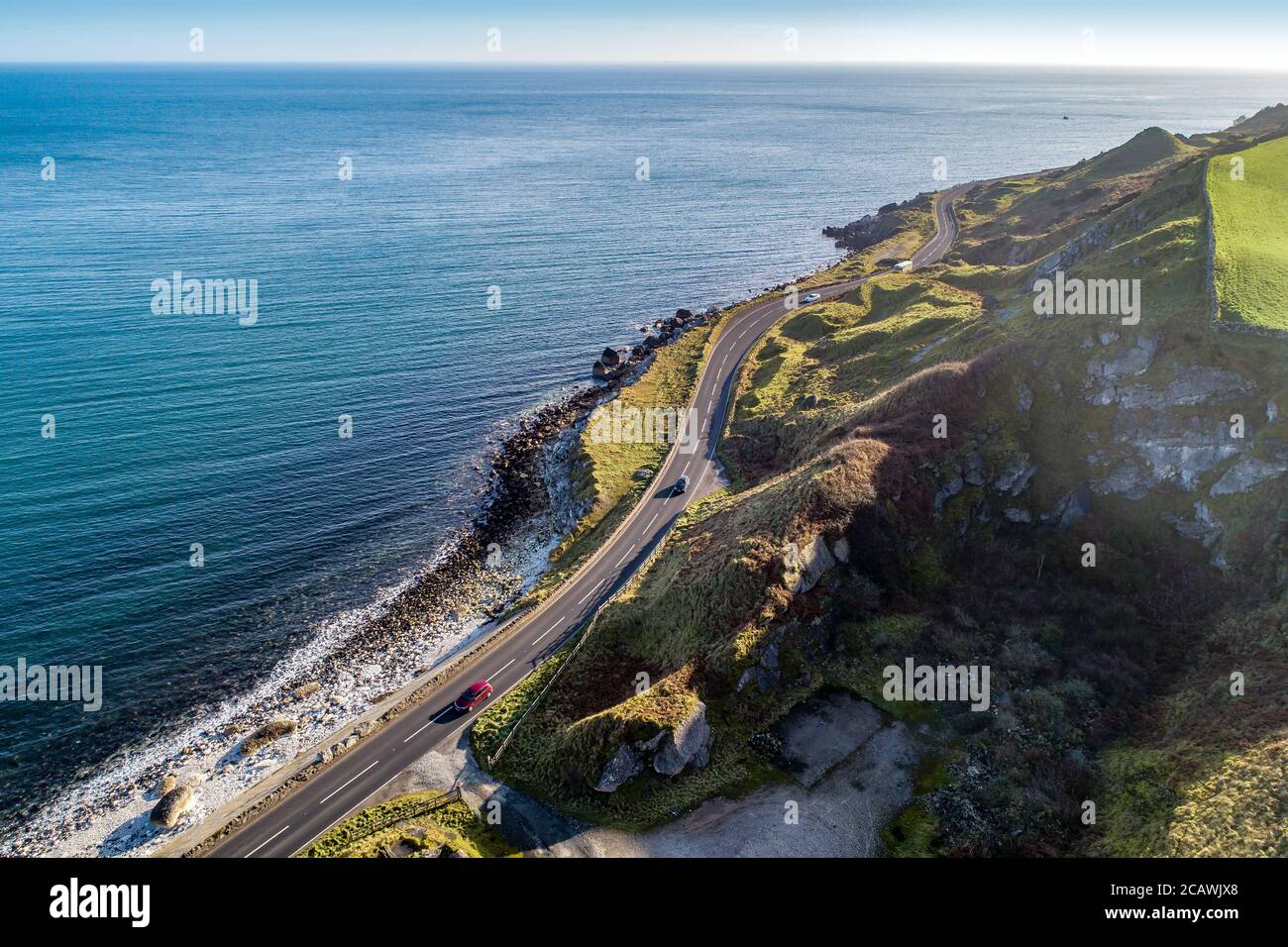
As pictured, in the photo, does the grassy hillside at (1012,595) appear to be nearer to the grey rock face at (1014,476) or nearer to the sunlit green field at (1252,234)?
the grey rock face at (1014,476)

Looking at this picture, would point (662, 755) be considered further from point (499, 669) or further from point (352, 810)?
point (352, 810)

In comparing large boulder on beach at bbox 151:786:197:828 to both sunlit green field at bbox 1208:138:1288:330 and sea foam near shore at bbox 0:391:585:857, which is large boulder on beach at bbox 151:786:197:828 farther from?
sunlit green field at bbox 1208:138:1288:330

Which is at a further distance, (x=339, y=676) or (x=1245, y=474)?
(x=339, y=676)

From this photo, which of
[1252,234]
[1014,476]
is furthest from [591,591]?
→ [1252,234]

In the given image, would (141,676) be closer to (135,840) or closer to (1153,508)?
(135,840)

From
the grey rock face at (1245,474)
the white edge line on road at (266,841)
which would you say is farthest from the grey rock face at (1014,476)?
the white edge line on road at (266,841)
